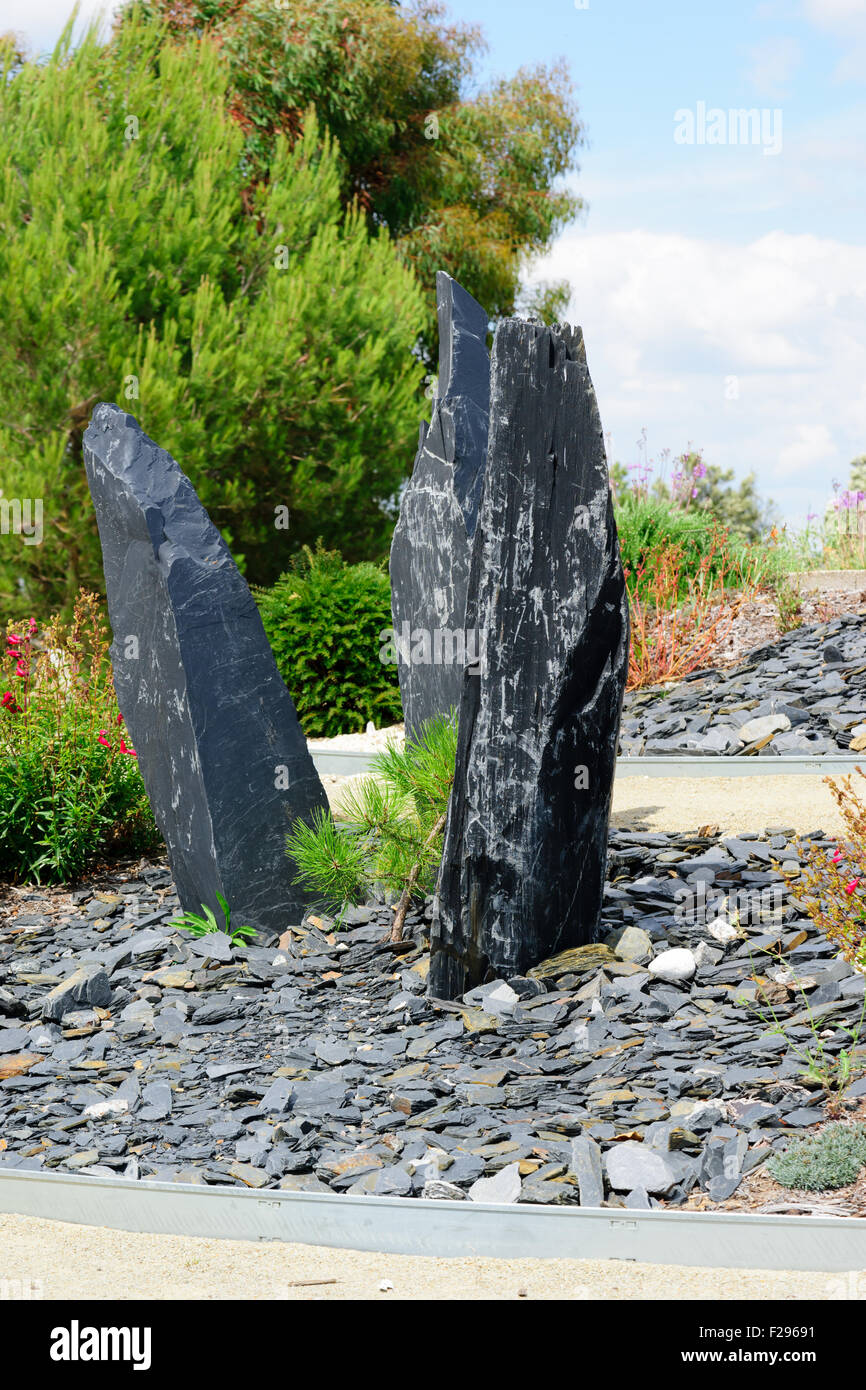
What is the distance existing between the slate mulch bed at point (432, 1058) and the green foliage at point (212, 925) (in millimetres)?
78

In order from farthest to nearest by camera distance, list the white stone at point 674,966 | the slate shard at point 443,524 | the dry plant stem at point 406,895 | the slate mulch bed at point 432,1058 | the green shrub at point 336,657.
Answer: the green shrub at point 336,657
the slate shard at point 443,524
the dry plant stem at point 406,895
the white stone at point 674,966
the slate mulch bed at point 432,1058

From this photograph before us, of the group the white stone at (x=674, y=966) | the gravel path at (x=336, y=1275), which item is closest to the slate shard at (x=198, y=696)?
the white stone at (x=674, y=966)

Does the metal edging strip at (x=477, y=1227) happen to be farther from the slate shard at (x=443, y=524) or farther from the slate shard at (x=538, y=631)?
the slate shard at (x=443, y=524)

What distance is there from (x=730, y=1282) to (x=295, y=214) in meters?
14.3

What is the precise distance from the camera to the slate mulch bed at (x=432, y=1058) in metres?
3.34

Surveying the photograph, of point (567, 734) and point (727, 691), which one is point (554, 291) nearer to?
point (727, 691)

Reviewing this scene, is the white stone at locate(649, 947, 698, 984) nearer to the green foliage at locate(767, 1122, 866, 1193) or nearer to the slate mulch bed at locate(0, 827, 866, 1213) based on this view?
the slate mulch bed at locate(0, 827, 866, 1213)

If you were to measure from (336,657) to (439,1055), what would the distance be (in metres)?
6.85

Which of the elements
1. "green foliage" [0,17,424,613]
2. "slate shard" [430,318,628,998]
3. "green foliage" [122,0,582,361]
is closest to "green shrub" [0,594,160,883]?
"slate shard" [430,318,628,998]

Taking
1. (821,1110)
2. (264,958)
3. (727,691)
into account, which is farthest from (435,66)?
(821,1110)

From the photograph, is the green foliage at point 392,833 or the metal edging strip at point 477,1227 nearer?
the metal edging strip at point 477,1227

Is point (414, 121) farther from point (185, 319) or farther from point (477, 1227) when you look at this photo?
point (477, 1227)

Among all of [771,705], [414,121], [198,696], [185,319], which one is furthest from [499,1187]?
[414,121]

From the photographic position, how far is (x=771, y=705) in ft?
28.1
